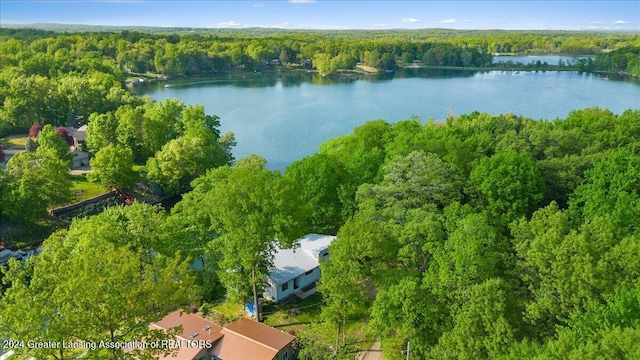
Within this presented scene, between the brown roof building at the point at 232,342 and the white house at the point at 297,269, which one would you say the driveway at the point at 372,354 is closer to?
the brown roof building at the point at 232,342

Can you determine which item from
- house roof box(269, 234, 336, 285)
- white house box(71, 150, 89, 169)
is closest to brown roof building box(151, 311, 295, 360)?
house roof box(269, 234, 336, 285)

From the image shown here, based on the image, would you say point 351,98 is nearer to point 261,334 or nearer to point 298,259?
point 298,259

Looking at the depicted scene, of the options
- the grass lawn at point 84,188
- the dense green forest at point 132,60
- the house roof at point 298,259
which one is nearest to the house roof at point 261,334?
the house roof at point 298,259

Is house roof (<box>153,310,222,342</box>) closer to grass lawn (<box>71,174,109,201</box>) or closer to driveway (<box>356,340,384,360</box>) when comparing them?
driveway (<box>356,340,384,360</box>)

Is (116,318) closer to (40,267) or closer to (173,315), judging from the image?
(40,267)

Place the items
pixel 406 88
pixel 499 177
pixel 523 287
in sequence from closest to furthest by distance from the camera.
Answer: pixel 523 287
pixel 499 177
pixel 406 88

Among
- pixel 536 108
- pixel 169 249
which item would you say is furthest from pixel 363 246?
pixel 536 108

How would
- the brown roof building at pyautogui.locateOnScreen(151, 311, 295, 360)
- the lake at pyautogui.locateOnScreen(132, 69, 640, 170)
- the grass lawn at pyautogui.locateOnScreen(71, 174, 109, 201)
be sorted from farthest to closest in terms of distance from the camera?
the lake at pyautogui.locateOnScreen(132, 69, 640, 170) → the grass lawn at pyautogui.locateOnScreen(71, 174, 109, 201) → the brown roof building at pyautogui.locateOnScreen(151, 311, 295, 360)
